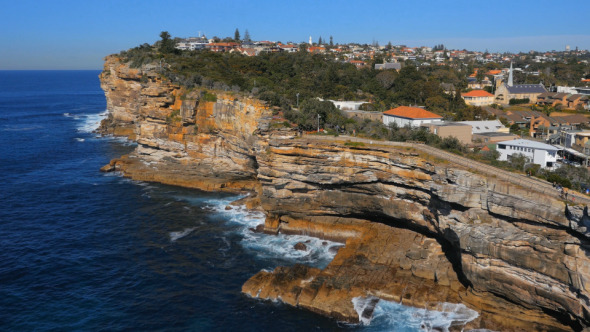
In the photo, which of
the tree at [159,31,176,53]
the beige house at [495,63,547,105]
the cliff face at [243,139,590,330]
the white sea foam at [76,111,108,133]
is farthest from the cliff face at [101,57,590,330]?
the beige house at [495,63,547,105]

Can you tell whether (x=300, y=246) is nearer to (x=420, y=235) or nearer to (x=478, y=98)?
(x=420, y=235)

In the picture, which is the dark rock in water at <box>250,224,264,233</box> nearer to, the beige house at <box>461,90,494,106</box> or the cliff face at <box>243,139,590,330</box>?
the cliff face at <box>243,139,590,330</box>

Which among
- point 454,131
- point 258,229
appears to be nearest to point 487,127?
point 454,131

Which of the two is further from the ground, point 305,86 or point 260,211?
point 305,86

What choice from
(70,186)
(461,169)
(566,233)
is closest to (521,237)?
(566,233)

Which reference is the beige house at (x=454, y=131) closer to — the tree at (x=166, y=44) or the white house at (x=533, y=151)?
the white house at (x=533, y=151)

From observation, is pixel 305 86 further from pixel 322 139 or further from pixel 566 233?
pixel 566 233
